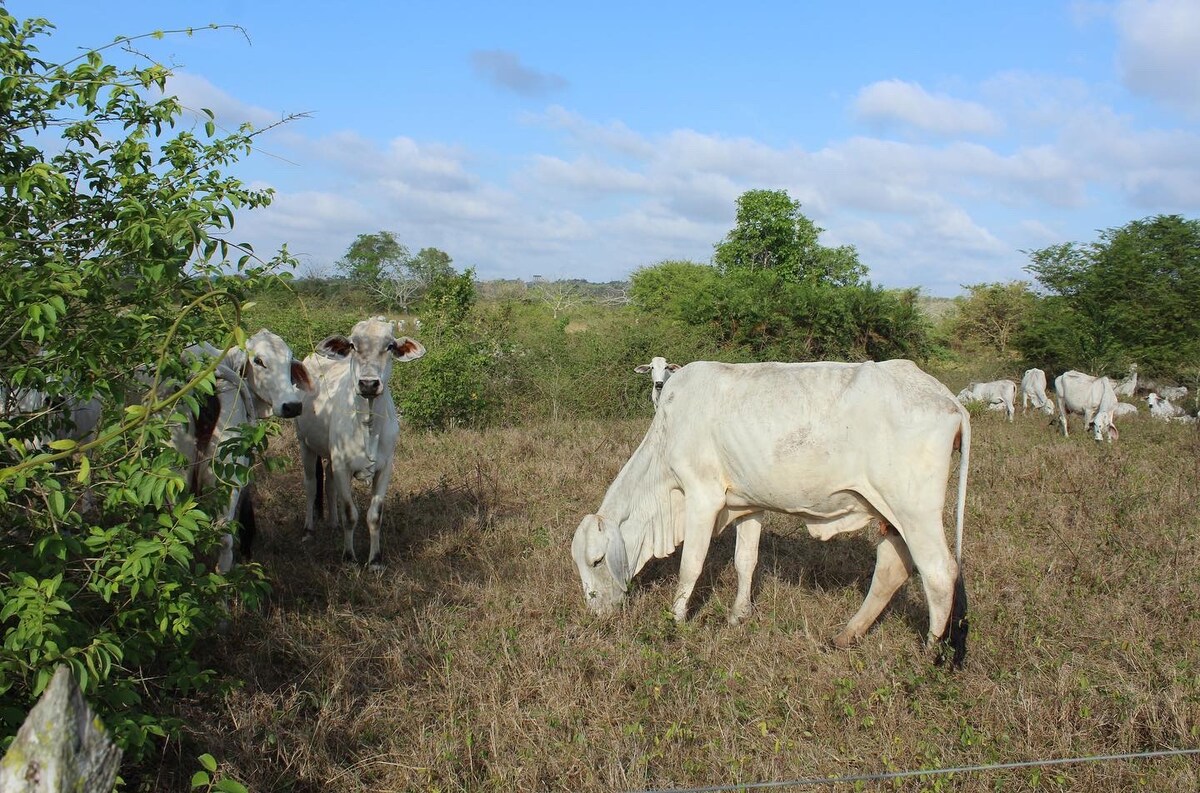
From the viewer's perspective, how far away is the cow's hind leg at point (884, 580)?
18.6 ft

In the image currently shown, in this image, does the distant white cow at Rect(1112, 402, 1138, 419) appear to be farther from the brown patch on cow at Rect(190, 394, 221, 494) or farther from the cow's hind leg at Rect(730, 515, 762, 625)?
the brown patch on cow at Rect(190, 394, 221, 494)

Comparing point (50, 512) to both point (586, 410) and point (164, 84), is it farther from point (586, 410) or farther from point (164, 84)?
point (586, 410)

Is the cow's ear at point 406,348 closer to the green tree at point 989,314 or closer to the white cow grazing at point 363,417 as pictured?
the white cow grazing at point 363,417

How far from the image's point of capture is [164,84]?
3.51 meters

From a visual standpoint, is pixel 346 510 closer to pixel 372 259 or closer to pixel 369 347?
pixel 369 347

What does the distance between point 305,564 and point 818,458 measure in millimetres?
4031

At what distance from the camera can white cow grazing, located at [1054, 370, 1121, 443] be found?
53.1 feet

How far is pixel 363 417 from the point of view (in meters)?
7.26

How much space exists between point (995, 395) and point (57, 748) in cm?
2345

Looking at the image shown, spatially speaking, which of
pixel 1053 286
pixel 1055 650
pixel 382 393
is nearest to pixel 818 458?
pixel 1055 650

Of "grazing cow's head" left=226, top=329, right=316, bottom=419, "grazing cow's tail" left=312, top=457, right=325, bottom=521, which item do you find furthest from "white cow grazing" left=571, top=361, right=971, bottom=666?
"grazing cow's tail" left=312, top=457, right=325, bottom=521

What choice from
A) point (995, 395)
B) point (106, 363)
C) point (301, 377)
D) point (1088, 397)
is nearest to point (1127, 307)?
point (995, 395)

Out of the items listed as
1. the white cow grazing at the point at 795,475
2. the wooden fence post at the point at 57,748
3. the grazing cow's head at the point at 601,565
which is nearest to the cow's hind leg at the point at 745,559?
the white cow grazing at the point at 795,475

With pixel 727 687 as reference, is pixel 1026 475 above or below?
above
